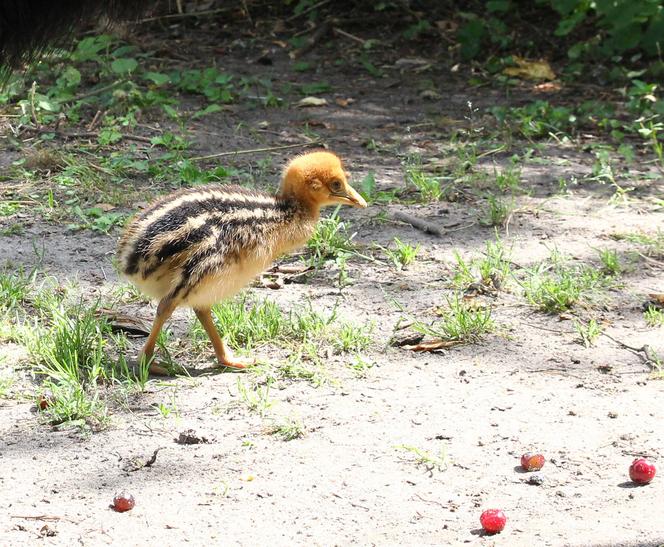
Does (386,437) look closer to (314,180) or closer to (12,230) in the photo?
(314,180)

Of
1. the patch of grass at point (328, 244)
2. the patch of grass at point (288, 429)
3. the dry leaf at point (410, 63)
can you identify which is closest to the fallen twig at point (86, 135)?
the patch of grass at point (328, 244)

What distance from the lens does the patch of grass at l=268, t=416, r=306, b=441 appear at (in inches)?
163

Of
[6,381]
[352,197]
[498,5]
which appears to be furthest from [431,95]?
[6,381]

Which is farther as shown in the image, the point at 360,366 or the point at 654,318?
the point at 654,318

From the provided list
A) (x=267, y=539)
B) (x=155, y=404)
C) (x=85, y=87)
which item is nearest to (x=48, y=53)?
(x=155, y=404)

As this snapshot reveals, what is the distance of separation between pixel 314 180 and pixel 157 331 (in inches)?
39.6

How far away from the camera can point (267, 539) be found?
11.6ft

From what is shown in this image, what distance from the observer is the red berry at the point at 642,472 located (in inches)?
148

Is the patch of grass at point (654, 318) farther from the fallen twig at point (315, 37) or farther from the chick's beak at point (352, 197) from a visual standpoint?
the fallen twig at point (315, 37)

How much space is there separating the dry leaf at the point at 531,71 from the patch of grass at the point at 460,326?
4533 millimetres

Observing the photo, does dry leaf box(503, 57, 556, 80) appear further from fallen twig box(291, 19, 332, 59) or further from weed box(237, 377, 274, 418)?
weed box(237, 377, 274, 418)

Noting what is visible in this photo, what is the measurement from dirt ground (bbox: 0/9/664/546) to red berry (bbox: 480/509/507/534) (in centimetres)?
3

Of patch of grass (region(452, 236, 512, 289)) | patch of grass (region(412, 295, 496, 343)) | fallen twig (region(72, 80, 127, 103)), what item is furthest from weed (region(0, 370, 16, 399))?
fallen twig (region(72, 80, 127, 103))

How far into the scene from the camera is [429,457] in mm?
3975
